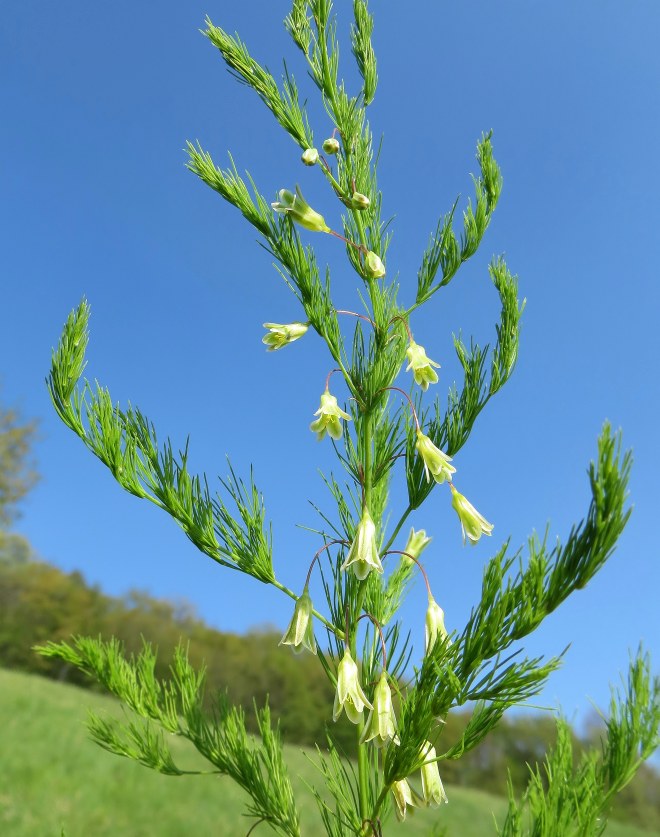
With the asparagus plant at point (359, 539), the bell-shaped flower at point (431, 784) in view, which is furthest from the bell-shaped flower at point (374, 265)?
the bell-shaped flower at point (431, 784)

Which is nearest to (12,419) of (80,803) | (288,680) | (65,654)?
(288,680)

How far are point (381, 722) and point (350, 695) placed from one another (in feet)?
0.39

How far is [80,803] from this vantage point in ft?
29.4

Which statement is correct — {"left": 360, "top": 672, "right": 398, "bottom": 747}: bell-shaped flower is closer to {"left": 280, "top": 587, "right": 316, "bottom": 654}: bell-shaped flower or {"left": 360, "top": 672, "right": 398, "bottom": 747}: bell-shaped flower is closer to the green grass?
{"left": 280, "top": 587, "right": 316, "bottom": 654}: bell-shaped flower

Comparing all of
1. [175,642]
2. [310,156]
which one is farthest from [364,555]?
[175,642]

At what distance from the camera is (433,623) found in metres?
1.62

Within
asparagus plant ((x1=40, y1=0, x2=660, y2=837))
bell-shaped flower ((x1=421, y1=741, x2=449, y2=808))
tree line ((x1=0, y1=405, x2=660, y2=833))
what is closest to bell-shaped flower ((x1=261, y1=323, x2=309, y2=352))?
asparagus plant ((x1=40, y1=0, x2=660, y2=837))

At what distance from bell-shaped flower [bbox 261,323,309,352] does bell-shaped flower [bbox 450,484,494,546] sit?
0.73 metres

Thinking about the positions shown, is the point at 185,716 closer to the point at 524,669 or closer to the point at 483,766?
the point at 524,669

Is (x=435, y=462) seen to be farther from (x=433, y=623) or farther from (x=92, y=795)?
(x=92, y=795)

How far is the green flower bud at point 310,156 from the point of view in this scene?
6.97ft

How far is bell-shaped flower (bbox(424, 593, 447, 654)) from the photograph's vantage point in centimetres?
160

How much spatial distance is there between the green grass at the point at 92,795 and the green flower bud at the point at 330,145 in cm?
662

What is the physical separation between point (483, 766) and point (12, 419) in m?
22.7
